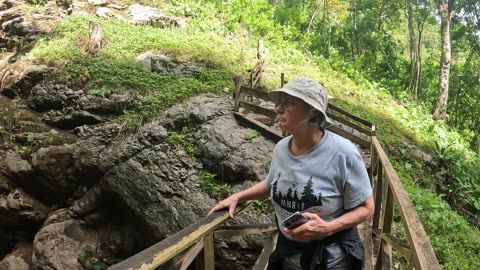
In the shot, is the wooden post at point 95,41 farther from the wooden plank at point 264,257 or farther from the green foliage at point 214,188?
the wooden plank at point 264,257

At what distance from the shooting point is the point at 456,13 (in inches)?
779

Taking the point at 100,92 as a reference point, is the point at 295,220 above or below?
above

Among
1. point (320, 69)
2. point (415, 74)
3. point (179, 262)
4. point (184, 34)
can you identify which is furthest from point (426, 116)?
point (179, 262)

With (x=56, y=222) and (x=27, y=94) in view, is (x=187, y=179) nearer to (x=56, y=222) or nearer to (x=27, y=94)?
(x=56, y=222)

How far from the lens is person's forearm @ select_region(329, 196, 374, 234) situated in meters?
2.10

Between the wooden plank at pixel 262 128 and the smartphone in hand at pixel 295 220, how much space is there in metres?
5.48

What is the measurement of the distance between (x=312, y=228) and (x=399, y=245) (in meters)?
1.09

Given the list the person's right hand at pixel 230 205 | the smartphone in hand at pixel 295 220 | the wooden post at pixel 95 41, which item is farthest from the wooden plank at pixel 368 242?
the wooden post at pixel 95 41

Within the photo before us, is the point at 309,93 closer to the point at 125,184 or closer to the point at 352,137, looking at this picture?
A: the point at 125,184

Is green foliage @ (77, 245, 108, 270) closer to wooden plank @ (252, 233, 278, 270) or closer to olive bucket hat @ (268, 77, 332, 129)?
wooden plank @ (252, 233, 278, 270)

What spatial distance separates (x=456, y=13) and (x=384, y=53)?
445cm

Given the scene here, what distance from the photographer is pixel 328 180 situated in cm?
213

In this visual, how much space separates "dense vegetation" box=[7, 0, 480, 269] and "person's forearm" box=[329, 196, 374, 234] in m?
4.06

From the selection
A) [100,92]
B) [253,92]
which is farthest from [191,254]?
[100,92]
